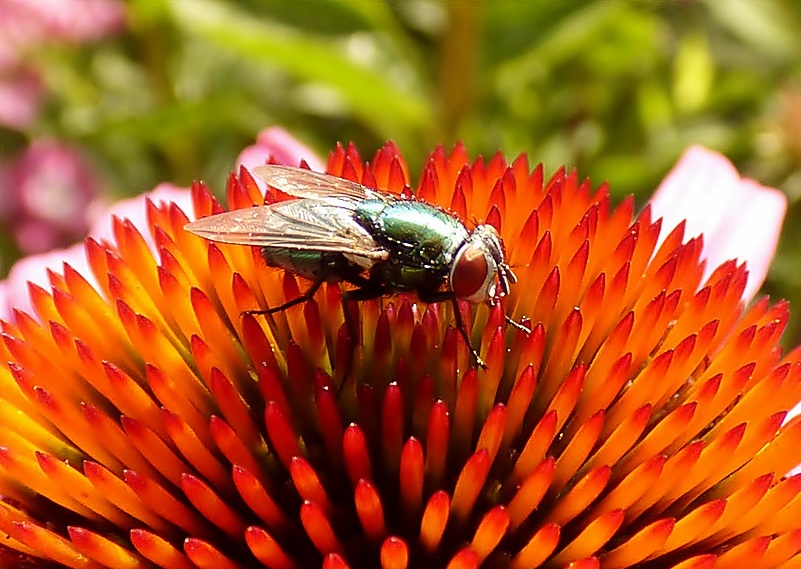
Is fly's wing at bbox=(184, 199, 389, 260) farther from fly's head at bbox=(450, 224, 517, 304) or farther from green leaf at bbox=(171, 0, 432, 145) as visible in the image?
green leaf at bbox=(171, 0, 432, 145)

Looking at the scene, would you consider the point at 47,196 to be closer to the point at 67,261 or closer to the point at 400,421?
the point at 67,261

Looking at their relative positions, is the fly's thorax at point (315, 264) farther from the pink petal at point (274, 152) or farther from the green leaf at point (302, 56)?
the green leaf at point (302, 56)

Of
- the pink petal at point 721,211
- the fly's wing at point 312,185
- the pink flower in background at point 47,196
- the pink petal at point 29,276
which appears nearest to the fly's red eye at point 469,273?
the fly's wing at point 312,185

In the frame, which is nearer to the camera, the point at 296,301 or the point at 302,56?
the point at 296,301

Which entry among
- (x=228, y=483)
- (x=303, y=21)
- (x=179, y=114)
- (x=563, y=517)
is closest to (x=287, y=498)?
(x=228, y=483)

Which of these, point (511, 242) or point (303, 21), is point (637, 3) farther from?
point (511, 242)

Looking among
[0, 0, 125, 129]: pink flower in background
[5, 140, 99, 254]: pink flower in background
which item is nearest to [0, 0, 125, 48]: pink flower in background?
[0, 0, 125, 129]: pink flower in background

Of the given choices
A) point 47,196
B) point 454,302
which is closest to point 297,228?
point 454,302
